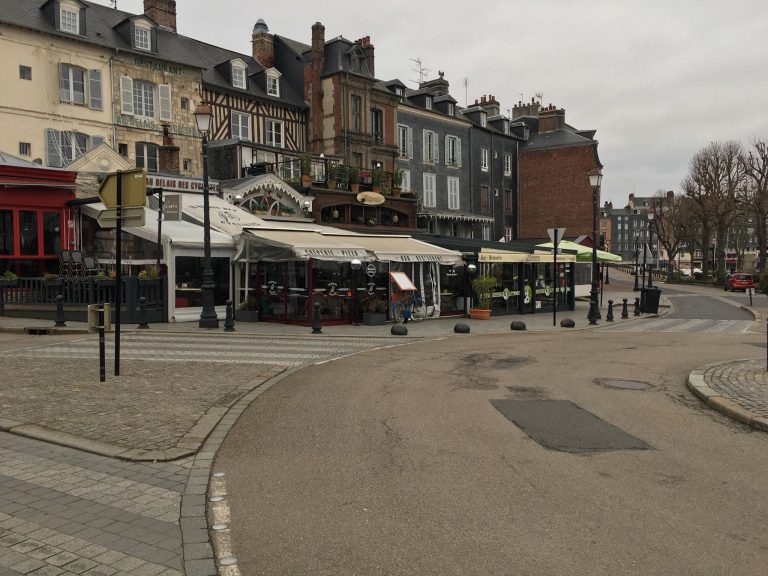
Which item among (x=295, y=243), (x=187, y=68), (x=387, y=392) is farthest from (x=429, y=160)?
(x=387, y=392)

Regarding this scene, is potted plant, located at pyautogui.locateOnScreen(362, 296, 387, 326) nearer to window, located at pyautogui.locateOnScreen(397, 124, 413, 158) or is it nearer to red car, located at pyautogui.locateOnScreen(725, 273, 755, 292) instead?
window, located at pyautogui.locateOnScreen(397, 124, 413, 158)

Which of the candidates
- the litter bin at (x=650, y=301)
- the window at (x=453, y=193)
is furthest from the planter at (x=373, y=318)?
the window at (x=453, y=193)

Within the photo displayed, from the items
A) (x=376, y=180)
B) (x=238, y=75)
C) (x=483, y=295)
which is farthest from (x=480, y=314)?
(x=238, y=75)

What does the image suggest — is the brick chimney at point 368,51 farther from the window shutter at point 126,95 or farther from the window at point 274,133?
the window shutter at point 126,95

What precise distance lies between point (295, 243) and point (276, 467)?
44.1 feet

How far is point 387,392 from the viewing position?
29.6 feet

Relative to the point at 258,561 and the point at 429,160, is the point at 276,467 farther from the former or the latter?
the point at 429,160

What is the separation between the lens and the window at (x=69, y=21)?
2564 centimetres

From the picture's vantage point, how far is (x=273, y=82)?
33.5 metres

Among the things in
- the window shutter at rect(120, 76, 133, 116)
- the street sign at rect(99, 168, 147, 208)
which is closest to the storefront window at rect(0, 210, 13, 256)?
the window shutter at rect(120, 76, 133, 116)

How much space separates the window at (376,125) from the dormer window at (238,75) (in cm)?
798

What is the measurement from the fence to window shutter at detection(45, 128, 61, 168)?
804 centimetres

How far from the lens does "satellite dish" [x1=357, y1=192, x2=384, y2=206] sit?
2953 centimetres

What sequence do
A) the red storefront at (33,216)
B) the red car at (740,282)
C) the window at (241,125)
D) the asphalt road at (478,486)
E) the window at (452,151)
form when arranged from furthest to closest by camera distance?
the red car at (740,282), the window at (452,151), the window at (241,125), the red storefront at (33,216), the asphalt road at (478,486)
